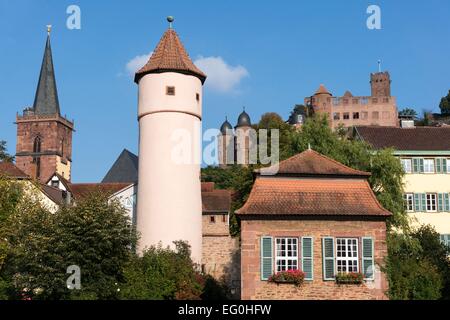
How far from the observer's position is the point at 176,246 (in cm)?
3800

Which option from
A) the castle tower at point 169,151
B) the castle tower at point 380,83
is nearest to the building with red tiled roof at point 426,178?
the castle tower at point 169,151

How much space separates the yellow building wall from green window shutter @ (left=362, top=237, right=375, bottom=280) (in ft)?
63.1

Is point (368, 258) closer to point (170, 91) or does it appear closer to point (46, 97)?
point (170, 91)

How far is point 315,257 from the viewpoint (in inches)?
1073

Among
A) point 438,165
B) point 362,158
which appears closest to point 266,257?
point 362,158

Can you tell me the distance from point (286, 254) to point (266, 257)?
2.59 feet

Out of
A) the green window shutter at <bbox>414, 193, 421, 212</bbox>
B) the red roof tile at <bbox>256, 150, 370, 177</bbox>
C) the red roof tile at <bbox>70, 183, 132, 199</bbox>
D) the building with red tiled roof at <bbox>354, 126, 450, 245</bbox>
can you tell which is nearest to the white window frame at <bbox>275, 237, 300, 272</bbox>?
the red roof tile at <bbox>256, 150, 370, 177</bbox>

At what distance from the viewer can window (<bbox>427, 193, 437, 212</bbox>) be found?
46.1 meters

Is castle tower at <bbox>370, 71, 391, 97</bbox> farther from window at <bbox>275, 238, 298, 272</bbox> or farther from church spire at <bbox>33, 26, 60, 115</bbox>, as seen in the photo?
window at <bbox>275, 238, 298, 272</bbox>

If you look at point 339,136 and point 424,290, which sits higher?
point 339,136

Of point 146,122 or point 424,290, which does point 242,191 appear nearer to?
point 146,122

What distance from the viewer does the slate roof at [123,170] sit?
61281 millimetres

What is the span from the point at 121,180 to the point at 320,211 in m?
35.8
